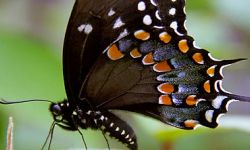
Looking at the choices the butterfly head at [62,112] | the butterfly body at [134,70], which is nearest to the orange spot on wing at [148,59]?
the butterfly body at [134,70]

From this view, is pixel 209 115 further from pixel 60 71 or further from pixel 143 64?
pixel 60 71

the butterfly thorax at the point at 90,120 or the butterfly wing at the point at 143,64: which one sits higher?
the butterfly wing at the point at 143,64

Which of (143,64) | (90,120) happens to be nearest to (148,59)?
(143,64)

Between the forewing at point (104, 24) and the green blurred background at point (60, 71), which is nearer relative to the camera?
the forewing at point (104, 24)

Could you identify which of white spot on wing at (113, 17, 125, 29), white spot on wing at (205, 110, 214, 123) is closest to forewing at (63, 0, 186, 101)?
white spot on wing at (113, 17, 125, 29)

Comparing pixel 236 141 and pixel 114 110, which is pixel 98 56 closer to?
pixel 114 110

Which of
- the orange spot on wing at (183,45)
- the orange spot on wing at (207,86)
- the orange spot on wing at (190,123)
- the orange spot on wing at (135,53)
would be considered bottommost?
the orange spot on wing at (190,123)

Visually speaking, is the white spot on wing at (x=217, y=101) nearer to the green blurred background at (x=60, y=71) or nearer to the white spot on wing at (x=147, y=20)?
the green blurred background at (x=60, y=71)
